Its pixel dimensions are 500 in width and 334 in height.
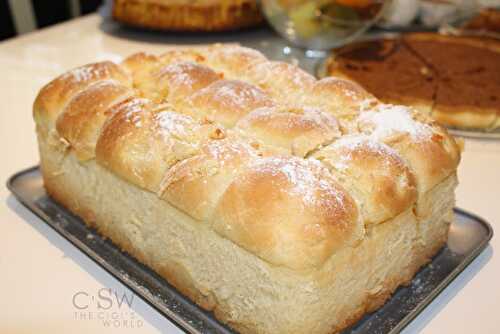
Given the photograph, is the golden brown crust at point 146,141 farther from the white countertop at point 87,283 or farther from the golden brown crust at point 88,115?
the white countertop at point 87,283

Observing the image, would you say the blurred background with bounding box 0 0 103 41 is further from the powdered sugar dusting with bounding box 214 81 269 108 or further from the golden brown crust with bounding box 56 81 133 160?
the powdered sugar dusting with bounding box 214 81 269 108

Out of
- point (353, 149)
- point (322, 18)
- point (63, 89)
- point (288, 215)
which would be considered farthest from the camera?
point (322, 18)

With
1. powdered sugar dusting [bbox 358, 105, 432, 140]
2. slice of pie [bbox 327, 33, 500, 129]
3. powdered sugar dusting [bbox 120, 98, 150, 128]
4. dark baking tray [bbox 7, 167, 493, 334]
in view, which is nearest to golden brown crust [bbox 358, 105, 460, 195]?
powdered sugar dusting [bbox 358, 105, 432, 140]

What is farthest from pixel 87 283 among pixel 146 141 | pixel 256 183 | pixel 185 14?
pixel 185 14

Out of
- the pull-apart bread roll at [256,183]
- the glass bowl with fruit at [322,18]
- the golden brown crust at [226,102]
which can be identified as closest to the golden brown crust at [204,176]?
the pull-apart bread roll at [256,183]

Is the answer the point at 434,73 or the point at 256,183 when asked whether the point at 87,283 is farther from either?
the point at 434,73

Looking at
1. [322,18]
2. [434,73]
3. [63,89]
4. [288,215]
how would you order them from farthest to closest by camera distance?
[322,18]
[434,73]
[63,89]
[288,215]
